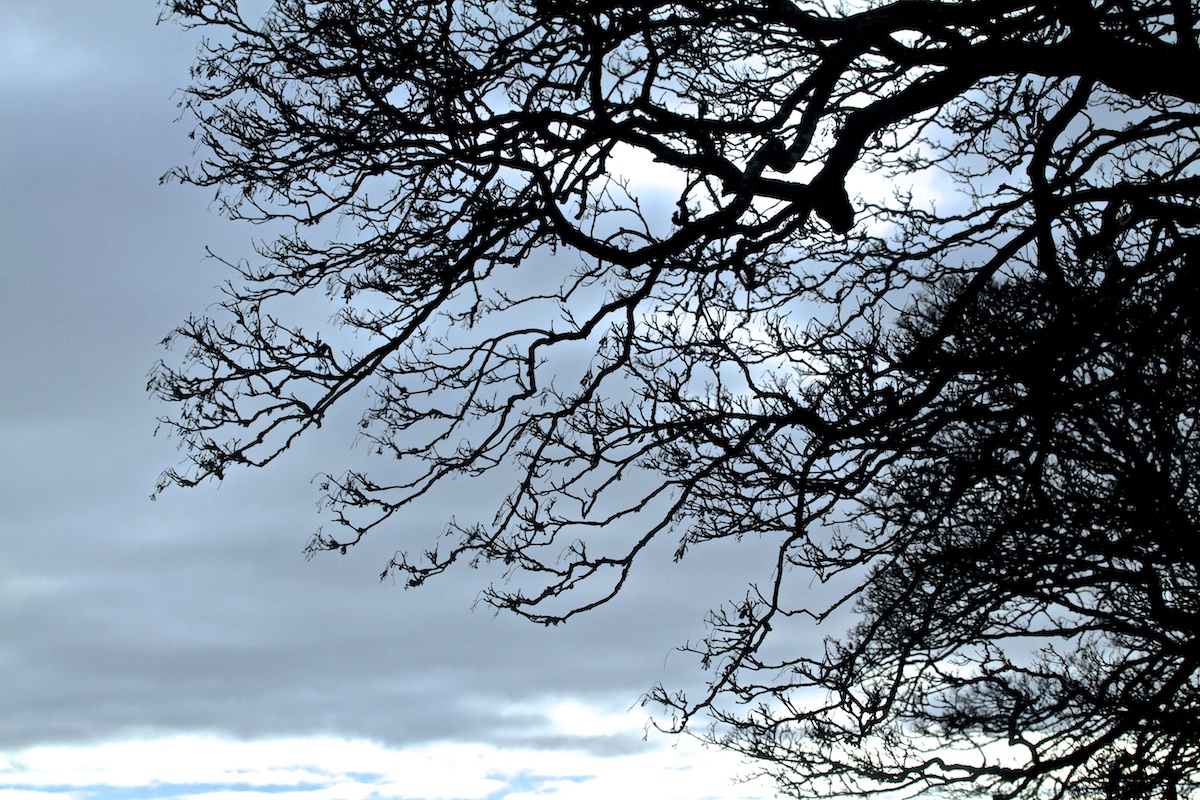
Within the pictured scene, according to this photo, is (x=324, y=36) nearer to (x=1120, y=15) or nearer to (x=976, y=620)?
(x=1120, y=15)

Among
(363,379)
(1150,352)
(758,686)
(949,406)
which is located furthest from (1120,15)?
(363,379)

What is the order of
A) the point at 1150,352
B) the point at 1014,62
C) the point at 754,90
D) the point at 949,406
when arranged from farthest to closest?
1. the point at 754,90
2. the point at 1014,62
3. the point at 949,406
4. the point at 1150,352

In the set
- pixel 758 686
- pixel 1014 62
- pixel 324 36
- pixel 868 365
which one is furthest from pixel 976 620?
pixel 324 36

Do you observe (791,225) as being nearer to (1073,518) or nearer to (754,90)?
(754,90)

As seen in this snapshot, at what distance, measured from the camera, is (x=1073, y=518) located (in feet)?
19.8

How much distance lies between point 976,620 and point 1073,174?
299 cm

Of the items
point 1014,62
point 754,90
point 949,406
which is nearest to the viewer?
point 949,406

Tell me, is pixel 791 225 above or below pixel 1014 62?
below

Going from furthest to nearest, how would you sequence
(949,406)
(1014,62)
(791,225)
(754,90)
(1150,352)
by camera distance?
(754,90) → (791,225) → (1014,62) → (949,406) → (1150,352)

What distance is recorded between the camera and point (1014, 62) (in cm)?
620

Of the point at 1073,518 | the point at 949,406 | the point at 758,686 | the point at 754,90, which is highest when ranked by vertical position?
the point at 754,90

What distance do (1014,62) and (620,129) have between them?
2.44 m

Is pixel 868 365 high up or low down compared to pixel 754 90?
down

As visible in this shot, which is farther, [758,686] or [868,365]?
[758,686]
